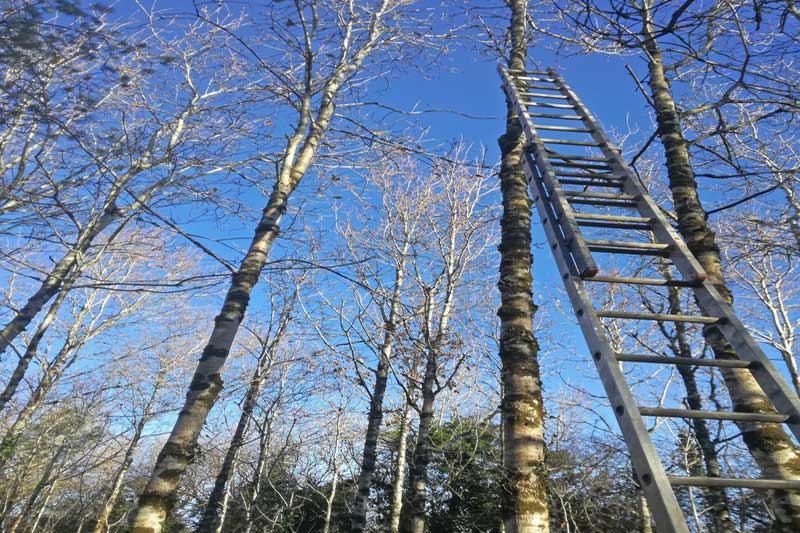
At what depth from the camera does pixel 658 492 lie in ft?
5.10

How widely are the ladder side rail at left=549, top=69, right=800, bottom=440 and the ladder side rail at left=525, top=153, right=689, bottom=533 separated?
26.4 inches

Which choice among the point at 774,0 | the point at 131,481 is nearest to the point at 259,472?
the point at 774,0

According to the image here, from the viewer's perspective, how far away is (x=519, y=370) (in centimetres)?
314

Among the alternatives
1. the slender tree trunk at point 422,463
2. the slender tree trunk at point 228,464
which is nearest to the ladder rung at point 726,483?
the slender tree trunk at point 422,463

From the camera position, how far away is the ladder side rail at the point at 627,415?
1511 millimetres

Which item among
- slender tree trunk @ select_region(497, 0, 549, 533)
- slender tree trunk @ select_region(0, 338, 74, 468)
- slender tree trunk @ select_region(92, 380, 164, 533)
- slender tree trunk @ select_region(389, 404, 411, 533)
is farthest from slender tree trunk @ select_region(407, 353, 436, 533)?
slender tree trunk @ select_region(92, 380, 164, 533)

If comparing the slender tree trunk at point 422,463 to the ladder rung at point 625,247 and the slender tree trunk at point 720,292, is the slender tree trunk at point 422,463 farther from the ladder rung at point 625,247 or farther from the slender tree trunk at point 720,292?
the ladder rung at point 625,247

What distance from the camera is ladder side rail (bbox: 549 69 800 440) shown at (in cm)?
195

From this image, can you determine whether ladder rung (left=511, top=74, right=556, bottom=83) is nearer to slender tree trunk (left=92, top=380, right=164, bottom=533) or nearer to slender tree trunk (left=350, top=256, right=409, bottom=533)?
slender tree trunk (left=350, top=256, right=409, bottom=533)

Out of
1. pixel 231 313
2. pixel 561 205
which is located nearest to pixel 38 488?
pixel 231 313

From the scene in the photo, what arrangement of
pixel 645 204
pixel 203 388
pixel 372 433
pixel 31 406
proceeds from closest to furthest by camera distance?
pixel 645 204
pixel 203 388
pixel 372 433
pixel 31 406

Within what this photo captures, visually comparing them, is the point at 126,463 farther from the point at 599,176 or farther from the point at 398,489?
the point at 599,176

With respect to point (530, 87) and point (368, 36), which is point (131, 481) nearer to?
point (368, 36)

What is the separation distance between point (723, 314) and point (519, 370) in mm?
1268
